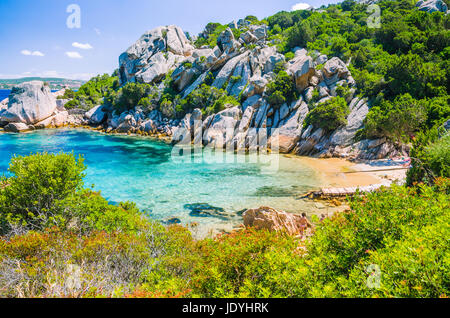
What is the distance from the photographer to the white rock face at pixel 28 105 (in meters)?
57.6

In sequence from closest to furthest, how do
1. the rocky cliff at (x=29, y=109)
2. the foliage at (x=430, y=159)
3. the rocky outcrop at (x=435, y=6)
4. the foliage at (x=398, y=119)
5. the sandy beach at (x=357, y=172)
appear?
the foliage at (x=430, y=159)
the sandy beach at (x=357, y=172)
the foliage at (x=398, y=119)
the rocky outcrop at (x=435, y=6)
the rocky cliff at (x=29, y=109)

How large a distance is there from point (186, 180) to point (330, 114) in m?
22.0

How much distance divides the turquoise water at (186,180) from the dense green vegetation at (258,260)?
840 centimetres

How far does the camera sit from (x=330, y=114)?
32.5 m

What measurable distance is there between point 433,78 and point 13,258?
41.9 metres

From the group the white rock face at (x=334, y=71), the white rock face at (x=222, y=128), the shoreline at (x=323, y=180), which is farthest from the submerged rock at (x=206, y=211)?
the white rock face at (x=334, y=71)

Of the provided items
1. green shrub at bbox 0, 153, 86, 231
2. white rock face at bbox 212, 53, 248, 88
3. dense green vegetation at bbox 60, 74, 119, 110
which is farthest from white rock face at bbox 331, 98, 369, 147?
dense green vegetation at bbox 60, 74, 119, 110

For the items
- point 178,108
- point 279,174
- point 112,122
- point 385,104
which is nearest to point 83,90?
point 112,122

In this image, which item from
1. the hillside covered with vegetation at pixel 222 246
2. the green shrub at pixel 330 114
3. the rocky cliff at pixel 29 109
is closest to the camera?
the hillside covered with vegetation at pixel 222 246

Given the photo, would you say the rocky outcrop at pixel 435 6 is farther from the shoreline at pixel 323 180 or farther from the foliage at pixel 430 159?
the foliage at pixel 430 159

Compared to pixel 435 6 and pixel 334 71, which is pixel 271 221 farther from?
pixel 435 6

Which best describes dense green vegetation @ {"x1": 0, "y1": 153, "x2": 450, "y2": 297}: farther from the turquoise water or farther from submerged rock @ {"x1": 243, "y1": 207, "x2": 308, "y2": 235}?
the turquoise water

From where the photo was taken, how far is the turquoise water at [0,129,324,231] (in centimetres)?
1856

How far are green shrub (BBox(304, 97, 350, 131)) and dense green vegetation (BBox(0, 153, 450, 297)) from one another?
25.9 m
